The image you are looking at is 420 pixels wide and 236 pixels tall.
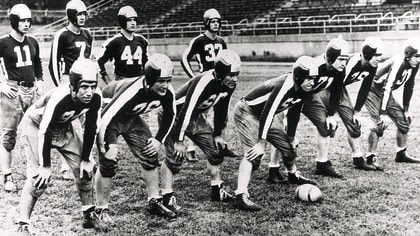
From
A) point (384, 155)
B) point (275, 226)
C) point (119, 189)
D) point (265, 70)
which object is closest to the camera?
point (275, 226)

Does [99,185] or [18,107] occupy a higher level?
[18,107]

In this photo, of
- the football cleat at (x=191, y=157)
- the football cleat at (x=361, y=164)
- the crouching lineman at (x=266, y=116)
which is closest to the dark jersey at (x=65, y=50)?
the football cleat at (x=191, y=157)

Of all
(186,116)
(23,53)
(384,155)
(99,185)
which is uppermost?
(23,53)

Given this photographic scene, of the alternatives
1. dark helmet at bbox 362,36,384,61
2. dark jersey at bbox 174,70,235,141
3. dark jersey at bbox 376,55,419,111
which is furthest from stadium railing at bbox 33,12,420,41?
dark jersey at bbox 174,70,235,141

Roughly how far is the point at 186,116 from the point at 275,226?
1.61m

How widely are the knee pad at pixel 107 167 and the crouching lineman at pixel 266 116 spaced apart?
1556 mm

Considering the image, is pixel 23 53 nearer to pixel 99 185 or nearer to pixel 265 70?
pixel 99 185

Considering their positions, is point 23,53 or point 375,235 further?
point 23,53

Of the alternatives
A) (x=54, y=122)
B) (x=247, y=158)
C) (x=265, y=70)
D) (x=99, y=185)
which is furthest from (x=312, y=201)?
(x=265, y=70)

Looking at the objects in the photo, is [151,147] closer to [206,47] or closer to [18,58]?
[18,58]

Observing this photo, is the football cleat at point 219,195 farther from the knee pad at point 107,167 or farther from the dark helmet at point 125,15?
the dark helmet at point 125,15

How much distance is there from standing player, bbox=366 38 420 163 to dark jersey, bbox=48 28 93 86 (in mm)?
4533

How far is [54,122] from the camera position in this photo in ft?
15.5

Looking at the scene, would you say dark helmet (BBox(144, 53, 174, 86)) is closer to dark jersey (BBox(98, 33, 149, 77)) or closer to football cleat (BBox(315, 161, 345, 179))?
dark jersey (BBox(98, 33, 149, 77))
